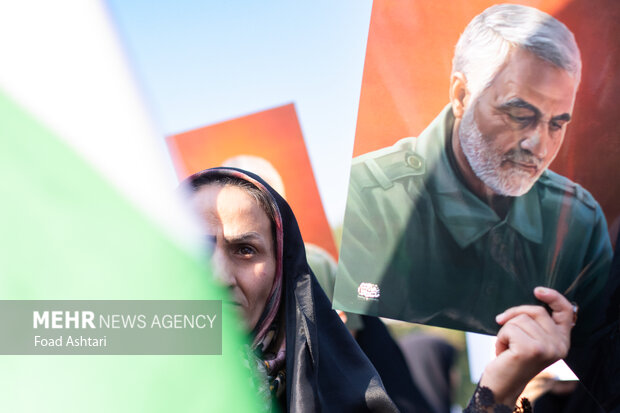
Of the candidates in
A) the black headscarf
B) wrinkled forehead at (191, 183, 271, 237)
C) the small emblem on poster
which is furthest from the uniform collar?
wrinkled forehead at (191, 183, 271, 237)

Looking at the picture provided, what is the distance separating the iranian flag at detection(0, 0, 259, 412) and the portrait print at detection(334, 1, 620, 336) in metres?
0.80

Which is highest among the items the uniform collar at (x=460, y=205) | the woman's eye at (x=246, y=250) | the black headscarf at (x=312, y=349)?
the uniform collar at (x=460, y=205)

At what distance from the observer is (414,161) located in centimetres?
241

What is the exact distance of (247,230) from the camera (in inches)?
72.6

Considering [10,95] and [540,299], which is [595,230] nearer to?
[540,299]

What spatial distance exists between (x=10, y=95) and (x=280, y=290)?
0.91 metres

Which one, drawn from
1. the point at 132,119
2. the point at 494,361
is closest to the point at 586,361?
the point at 494,361

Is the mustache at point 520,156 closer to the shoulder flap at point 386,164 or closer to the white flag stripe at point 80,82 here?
the shoulder flap at point 386,164

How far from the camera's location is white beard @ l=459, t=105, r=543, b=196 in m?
2.26

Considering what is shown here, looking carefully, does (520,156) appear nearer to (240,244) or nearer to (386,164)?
(386,164)

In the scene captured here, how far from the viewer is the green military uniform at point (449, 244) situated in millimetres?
2264

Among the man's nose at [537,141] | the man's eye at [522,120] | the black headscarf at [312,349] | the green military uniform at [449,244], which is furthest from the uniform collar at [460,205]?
the black headscarf at [312,349]

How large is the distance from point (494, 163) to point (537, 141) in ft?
0.56

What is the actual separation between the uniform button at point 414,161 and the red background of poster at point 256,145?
0.88 meters
